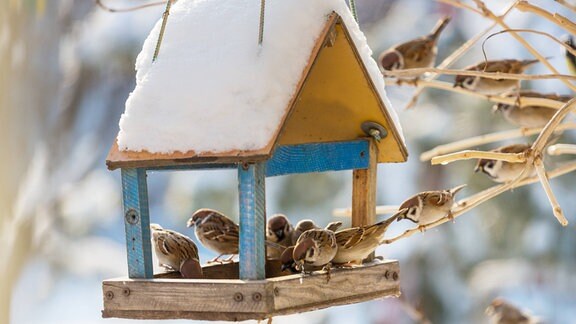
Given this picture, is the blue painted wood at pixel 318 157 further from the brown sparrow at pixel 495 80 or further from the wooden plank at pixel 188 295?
the brown sparrow at pixel 495 80

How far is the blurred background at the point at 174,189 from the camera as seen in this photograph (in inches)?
293

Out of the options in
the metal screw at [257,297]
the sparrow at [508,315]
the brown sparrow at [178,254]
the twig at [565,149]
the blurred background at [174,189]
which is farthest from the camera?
the blurred background at [174,189]

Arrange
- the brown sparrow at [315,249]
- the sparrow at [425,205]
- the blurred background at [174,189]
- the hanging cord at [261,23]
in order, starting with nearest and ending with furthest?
the hanging cord at [261,23] → the brown sparrow at [315,249] → the sparrow at [425,205] → the blurred background at [174,189]

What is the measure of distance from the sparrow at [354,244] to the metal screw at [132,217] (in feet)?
1.85

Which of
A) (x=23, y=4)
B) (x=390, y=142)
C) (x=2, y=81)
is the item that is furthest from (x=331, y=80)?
(x=23, y=4)

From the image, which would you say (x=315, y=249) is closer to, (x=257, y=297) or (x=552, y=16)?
(x=257, y=297)

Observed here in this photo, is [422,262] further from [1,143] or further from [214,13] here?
[214,13]

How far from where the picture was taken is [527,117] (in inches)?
233

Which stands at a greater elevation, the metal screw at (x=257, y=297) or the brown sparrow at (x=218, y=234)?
the brown sparrow at (x=218, y=234)

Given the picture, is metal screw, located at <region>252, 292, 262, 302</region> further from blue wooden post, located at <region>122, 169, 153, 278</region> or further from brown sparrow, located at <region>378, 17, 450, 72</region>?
brown sparrow, located at <region>378, 17, 450, 72</region>

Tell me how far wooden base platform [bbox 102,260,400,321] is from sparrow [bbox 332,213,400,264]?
50 mm

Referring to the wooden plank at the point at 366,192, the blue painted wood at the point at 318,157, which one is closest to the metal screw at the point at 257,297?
the blue painted wood at the point at 318,157

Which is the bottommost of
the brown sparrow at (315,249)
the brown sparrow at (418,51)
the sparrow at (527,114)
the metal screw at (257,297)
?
the metal screw at (257,297)

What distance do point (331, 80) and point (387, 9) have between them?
5119mm
